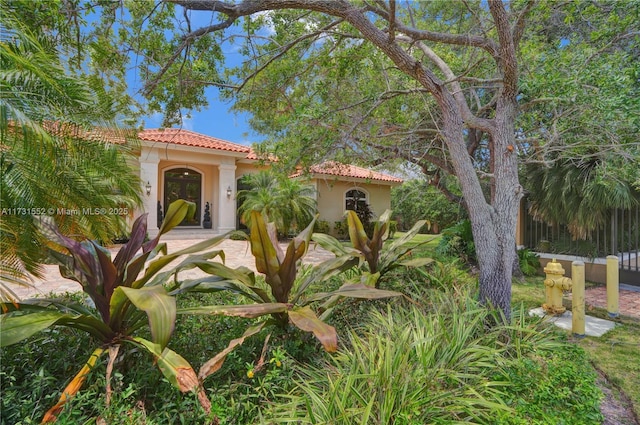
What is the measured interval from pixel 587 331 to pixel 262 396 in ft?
16.8

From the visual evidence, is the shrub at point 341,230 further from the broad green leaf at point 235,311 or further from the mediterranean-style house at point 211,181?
the broad green leaf at point 235,311

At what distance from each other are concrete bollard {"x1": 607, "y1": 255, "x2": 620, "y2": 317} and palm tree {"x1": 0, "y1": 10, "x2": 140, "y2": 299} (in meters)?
7.53

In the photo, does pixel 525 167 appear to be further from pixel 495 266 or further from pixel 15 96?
pixel 15 96

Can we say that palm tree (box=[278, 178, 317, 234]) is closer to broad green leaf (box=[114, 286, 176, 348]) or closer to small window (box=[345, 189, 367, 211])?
small window (box=[345, 189, 367, 211])

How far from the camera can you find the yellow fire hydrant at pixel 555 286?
4977mm

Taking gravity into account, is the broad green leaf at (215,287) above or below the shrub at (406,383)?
above

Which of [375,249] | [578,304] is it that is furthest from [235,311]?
[578,304]

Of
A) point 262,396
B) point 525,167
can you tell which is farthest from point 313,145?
point 525,167

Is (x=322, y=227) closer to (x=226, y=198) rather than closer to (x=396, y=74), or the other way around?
(x=226, y=198)

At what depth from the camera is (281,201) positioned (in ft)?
48.1

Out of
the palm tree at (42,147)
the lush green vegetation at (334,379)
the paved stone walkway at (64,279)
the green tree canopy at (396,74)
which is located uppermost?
the green tree canopy at (396,74)

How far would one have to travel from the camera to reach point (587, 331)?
472 centimetres

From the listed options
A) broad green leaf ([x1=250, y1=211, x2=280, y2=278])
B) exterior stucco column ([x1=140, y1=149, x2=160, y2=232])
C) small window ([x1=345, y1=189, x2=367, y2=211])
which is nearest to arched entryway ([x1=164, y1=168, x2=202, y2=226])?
exterior stucco column ([x1=140, y1=149, x2=160, y2=232])

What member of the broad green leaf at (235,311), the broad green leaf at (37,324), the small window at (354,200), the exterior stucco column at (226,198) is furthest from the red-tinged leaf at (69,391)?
the small window at (354,200)
